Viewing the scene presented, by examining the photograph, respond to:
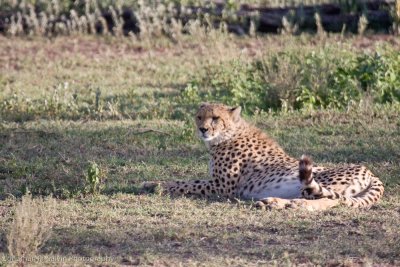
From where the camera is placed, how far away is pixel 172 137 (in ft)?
31.2

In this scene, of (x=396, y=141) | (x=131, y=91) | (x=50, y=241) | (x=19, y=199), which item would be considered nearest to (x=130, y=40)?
(x=131, y=91)

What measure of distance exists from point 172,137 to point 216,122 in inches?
65.4

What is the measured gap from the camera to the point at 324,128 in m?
9.80

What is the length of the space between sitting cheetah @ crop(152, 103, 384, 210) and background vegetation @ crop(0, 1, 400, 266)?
19 centimetres

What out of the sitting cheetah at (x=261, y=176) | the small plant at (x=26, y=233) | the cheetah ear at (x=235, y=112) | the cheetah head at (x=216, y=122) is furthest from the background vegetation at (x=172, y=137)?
the cheetah ear at (x=235, y=112)

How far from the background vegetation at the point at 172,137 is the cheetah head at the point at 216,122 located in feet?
2.03

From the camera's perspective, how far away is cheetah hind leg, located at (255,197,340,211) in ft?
22.7

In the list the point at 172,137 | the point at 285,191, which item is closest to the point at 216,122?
the point at 285,191

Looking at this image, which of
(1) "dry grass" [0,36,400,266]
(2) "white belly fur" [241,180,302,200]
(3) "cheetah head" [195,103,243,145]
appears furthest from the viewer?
(3) "cheetah head" [195,103,243,145]

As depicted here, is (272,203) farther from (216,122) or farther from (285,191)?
(216,122)

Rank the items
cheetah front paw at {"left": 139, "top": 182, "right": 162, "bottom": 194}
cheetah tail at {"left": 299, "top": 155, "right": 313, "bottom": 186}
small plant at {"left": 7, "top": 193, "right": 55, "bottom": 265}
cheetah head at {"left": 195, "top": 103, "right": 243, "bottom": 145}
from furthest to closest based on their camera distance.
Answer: cheetah head at {"left": 195, "top": 103, "right": 243, "bottom": 145} < cheetah front paw at {"left": 139, "top": 182, "right": 162, "bottom": 194} < cheetah tail at {"left": 299, "top": 155, "right": 313, "bottom": 186} < small plant at {"left": 7, "top": 193, "right": 55, "bottom": 265}

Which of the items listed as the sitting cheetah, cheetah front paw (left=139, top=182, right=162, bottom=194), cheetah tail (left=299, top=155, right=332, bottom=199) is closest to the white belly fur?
the sitting cheetah

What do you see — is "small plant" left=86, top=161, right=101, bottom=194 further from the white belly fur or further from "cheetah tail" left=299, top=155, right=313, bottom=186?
"cheetah tail" left=299, top=155, right=313, bottom=186

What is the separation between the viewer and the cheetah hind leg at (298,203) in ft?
22.7
